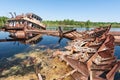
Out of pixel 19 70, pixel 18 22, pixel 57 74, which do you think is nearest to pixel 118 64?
pixel 57 74

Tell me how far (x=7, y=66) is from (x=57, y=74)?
8020mm

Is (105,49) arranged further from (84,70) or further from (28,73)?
(28,73)

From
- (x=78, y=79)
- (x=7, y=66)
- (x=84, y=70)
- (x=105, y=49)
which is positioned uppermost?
(x=105, y=49)

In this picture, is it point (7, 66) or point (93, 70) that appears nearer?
point (93, 70)

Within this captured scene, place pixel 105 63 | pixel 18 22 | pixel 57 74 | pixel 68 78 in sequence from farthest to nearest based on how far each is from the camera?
pixel 18 22
pixel 57 74
pixel 68 78
pixel 105 63

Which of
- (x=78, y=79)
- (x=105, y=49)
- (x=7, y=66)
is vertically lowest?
(x=7, y=66)

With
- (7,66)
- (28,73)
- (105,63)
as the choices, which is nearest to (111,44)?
(105,63)

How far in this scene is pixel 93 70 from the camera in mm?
12047

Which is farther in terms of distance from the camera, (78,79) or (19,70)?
(19,70)

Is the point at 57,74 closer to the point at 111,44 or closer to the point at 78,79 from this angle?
the point at 78,79

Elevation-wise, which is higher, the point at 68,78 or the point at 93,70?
the point at 93,70

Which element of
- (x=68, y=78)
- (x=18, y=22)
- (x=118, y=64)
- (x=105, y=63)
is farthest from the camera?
(x=18, y=22)

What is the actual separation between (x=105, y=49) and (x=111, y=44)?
76 cm

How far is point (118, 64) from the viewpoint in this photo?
10.5 metres
